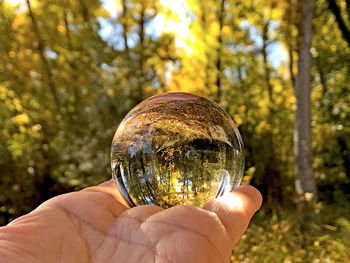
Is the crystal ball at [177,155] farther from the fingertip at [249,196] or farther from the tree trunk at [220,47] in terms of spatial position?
the tree trunk at [220,47]

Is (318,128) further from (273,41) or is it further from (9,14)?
(9,14)

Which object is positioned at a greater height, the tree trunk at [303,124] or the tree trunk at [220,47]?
the tree trunk at [220,47]

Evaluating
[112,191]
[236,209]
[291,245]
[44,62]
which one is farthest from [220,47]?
[236,209]

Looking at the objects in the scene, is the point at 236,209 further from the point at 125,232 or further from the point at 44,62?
the point at 44,62

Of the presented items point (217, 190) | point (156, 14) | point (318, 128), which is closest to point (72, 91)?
point (156, 14)

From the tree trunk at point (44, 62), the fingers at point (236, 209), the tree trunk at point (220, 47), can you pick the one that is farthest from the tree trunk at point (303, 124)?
the tree trunk at point (44, 62)
